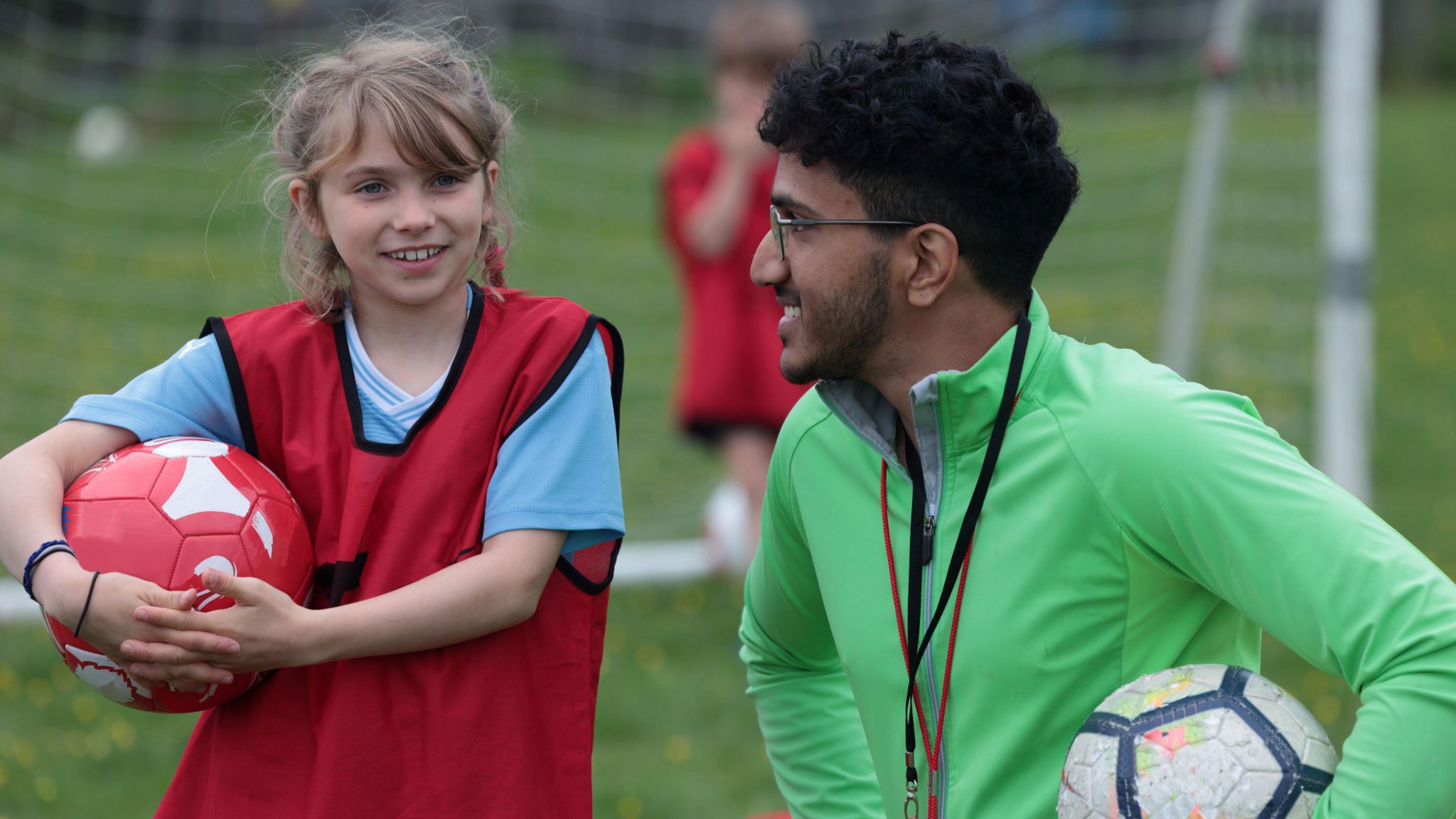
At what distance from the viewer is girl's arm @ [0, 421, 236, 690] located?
6.97 feet

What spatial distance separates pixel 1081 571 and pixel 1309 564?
339 mm

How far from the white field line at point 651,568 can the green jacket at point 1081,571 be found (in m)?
4.13

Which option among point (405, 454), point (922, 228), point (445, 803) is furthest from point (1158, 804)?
point (405, 454)

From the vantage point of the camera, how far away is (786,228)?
2.31 m

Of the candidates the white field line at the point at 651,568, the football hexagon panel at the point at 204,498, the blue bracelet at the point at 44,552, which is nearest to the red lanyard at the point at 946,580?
the football hexagon panel at the point at 204,498

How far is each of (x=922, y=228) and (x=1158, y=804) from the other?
34.0 inches

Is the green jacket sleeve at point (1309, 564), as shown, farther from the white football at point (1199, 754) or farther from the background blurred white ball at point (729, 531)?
the background blurred white ball at point (729, 531)

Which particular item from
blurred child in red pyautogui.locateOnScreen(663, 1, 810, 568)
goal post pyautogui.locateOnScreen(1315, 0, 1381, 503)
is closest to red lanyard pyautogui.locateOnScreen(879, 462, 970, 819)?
blurred child in red pyautogui.locateOnScreen(663, 1, 810, 568)

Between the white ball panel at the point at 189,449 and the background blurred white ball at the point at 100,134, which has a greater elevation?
the background blurred white ball at the point at 100,134

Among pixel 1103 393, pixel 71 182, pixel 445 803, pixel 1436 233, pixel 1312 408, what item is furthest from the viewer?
pixel 1436 233

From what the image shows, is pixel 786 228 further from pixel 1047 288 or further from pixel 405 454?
pixel 1047 288

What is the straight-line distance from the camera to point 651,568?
22.4 feet

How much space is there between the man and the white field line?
4349 millimetres

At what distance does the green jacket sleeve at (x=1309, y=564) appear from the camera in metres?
1.80
